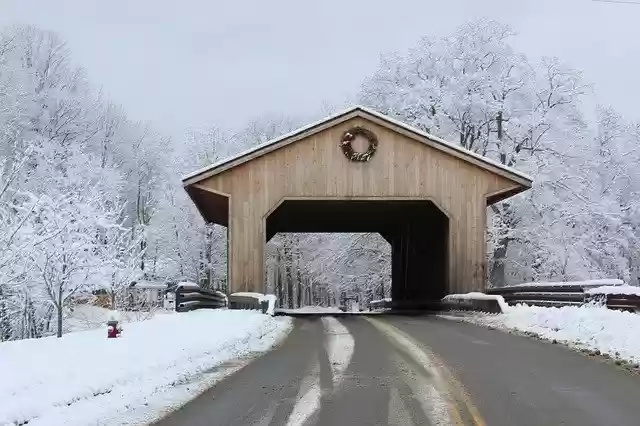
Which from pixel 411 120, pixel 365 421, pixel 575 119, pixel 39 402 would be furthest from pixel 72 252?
pixel 575 119

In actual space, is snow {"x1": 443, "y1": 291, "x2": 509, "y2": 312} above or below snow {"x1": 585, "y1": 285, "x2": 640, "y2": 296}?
Result: below

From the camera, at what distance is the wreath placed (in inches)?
999

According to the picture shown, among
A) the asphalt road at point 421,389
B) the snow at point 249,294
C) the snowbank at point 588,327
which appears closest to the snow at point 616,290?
the snowbank at point 588,327

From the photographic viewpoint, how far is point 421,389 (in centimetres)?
820

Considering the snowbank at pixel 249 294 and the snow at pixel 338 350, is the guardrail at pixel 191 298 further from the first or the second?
the snow at pixel 338 350

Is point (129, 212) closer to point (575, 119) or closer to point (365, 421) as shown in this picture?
point (575, 119)

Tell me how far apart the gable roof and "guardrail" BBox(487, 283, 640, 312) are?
14.0 ft

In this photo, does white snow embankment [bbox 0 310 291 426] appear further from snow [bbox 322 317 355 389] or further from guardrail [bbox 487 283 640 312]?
guardrail [bbox 487 283 640 312]

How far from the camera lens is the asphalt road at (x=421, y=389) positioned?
683 centimetres

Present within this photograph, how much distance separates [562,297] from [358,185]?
8955 mm

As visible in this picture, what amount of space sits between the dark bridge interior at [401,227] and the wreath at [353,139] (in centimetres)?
168

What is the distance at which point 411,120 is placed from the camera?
122 feet

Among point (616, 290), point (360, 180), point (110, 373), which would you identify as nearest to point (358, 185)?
point (360, 180)

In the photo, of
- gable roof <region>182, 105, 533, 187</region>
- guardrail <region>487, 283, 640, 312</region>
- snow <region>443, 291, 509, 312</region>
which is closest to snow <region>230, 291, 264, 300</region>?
gable roof <region>182, 105, 533, 187</region>
